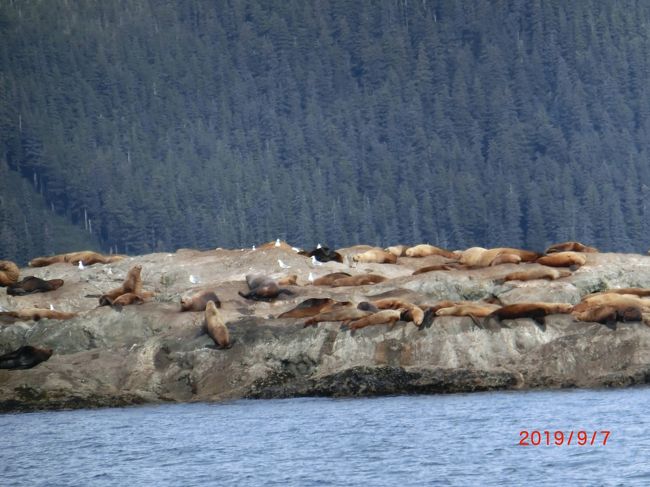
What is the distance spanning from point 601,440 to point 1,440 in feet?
48.1

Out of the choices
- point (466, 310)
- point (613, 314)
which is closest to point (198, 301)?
point (466, 310)

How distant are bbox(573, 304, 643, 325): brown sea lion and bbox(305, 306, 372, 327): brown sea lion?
20.6 ft

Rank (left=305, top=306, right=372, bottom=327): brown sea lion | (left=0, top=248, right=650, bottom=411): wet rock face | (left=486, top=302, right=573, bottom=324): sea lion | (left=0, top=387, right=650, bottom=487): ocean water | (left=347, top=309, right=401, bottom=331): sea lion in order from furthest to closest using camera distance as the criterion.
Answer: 1. (left=305, top=306, right=372, bottom=327): brown sea lion
2. (left=347, top=309, right=401, bottom=331): sea lion
3. (left=486, top=302, right=573, bottom=324): sea lion
4. (left=0, top=248, right=650, bottom=411): wet rock face
5. (left=0, top=387, right=650, bottom=487): ocean water

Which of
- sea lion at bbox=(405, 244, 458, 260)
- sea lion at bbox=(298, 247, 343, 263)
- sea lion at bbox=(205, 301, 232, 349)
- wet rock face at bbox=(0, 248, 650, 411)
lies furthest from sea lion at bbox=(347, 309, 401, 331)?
sea lion at bbox=(405, 244, 458, 260)

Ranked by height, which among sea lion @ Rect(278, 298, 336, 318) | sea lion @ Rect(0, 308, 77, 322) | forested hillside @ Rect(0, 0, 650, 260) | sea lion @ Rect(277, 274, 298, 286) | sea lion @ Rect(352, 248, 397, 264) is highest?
forested hillside @ Rect(0, 0, 650, 260)

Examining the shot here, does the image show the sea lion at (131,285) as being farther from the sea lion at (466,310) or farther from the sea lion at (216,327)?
the sea lion at (466,310)

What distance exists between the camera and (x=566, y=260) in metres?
46.0

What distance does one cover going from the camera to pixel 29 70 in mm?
196500

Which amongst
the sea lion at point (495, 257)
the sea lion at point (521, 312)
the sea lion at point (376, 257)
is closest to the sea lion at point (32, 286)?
the sea lion at point (376, 257)

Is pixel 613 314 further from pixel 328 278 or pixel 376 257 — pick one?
pixel 376 257

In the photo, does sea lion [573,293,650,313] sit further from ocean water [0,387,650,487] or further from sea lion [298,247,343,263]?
sea lion [298,247,343,263]

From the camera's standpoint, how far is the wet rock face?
124 ft

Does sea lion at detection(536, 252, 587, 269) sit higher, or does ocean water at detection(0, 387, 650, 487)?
sea lion at detection(536, 252, 587, 269)

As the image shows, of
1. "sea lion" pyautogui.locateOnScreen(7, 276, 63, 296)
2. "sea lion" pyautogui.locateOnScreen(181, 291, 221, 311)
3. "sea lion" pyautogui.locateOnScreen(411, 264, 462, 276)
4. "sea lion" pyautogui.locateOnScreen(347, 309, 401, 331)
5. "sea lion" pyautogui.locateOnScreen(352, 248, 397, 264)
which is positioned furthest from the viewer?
"sea lion" pyautogui.locateOnScreen(352, 248, 397, 264)
